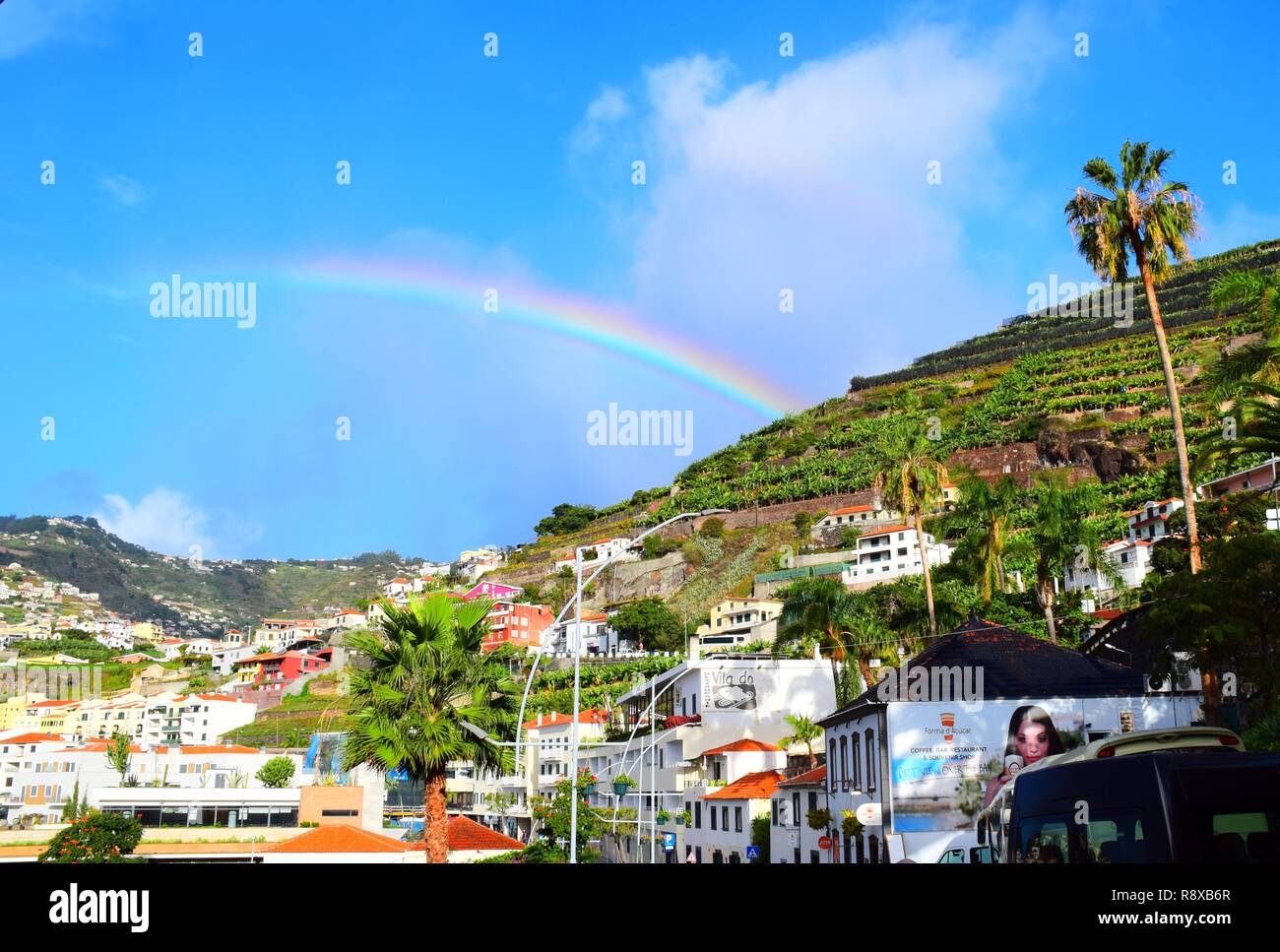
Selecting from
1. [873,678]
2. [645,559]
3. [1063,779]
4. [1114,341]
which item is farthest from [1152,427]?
[1063,779]

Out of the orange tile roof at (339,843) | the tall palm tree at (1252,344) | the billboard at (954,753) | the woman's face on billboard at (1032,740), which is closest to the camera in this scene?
the tall palm tree at (1252,344)

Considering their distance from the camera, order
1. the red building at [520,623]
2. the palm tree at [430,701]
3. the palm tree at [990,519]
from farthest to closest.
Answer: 1. the red building at [520,623]
2. the palm tree at [990,519]
3. the palm tree at [430,701]

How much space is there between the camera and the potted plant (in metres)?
47.3

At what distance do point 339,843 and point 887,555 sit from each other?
327 feet

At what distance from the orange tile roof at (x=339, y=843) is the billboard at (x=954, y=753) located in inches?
762

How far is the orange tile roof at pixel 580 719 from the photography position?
337ft

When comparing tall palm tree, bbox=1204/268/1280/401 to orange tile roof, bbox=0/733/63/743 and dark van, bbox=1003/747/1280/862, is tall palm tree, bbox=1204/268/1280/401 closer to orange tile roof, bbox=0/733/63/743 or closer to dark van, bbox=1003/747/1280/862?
dark van, bbox=1003/747/1280/862

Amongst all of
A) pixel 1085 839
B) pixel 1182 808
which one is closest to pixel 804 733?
pixel 1085 839

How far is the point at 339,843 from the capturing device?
150ft

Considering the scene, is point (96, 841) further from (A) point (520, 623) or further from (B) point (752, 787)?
(A) point (520, 623)

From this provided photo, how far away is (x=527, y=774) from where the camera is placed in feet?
328

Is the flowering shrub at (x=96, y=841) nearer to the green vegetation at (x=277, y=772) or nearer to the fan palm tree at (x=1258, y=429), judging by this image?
the fan palm tree at (x=1258, y=429)

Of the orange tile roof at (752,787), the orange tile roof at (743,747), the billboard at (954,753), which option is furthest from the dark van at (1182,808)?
the orange tile roof at (743,747)
